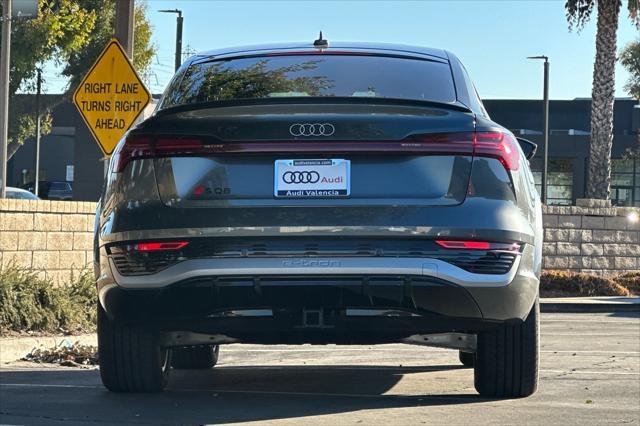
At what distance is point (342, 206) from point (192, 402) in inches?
64.9

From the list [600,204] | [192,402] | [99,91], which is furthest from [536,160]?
[192,402]

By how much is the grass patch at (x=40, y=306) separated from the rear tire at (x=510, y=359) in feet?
17.1

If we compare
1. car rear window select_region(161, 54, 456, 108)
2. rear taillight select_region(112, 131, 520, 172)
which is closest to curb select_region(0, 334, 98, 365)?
car rear window select_region(161, 54, 456, 108)

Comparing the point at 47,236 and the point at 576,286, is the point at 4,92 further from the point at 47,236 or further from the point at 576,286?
the point at 47,236

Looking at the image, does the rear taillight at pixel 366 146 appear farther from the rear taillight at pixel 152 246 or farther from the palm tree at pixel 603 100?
the palm tree at pixel 603 100

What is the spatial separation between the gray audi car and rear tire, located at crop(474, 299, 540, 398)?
9.1 inches

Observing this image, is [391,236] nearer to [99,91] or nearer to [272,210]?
[272,210]

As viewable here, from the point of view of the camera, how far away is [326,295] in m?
6.24

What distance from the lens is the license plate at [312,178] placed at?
20.5 ft

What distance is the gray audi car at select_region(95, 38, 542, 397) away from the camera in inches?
243

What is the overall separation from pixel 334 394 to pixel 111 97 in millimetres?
6425

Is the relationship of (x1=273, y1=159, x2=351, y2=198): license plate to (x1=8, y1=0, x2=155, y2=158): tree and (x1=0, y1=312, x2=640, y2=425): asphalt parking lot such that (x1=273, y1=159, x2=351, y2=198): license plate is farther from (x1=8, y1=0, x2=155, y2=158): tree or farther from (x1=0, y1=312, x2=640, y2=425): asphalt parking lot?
(x1=8, y1=0, x2=155, y2=158): tree

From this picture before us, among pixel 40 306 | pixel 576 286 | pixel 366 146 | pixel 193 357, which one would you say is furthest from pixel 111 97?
pixel 576 286

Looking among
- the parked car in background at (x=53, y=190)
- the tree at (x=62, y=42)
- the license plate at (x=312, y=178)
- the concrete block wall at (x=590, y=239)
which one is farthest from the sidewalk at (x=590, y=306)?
the parked car in background at (x=53, y=190)
